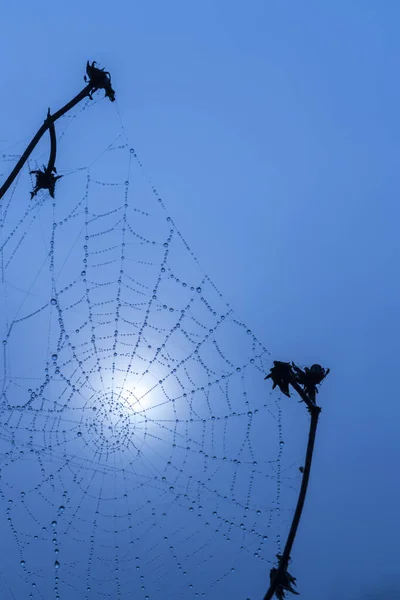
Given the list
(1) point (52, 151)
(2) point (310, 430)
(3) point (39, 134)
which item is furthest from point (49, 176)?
(2) point (310, 430)

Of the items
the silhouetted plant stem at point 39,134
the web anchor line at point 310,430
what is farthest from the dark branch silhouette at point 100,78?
the web anchor line at point 310,430

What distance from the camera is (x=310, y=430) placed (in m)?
2.30

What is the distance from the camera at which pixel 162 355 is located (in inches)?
323

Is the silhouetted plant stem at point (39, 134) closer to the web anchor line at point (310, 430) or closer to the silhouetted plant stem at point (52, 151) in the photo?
the silhouetted plant stem at point (52, 151)

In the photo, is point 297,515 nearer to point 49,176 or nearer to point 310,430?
point 310,430

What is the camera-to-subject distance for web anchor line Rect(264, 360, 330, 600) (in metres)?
2.20

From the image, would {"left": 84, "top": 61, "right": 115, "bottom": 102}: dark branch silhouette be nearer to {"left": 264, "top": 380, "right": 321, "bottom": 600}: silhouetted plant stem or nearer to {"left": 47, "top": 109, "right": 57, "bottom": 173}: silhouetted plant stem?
{"left": 47, "top": 109, "right": 57, "bottom": 173}: silhouetted plant stem

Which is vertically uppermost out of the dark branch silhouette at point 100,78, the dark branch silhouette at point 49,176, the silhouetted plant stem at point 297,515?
the dark branch silhouette at point 100,78

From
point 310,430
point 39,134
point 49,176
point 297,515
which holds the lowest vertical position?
point 297,515

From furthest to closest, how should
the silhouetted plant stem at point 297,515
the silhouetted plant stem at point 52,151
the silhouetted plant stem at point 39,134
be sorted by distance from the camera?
the silhouetted plant stem at point 52,151, the silhouetted plant stem at point 297,515, the silhouetted plant stem at point 39,134

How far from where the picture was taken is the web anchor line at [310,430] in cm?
220

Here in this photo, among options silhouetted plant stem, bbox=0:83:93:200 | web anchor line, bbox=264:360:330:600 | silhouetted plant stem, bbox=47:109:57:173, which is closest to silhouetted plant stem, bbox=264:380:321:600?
web anchor line, bbox=264:360:330:600

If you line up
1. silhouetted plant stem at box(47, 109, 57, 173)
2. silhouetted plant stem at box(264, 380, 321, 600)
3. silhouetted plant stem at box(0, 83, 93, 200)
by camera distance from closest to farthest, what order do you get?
silhouetted plant stem at box(0, 83, 93, 200) < silhouetted plant stem at box(264, 380, 321, 600) < silhouetted plant stem at box(47, 109, 57, 173)

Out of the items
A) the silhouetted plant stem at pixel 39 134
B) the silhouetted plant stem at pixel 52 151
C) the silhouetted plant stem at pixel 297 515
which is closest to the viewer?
the silhouetted plant stem at pixel 39 134
